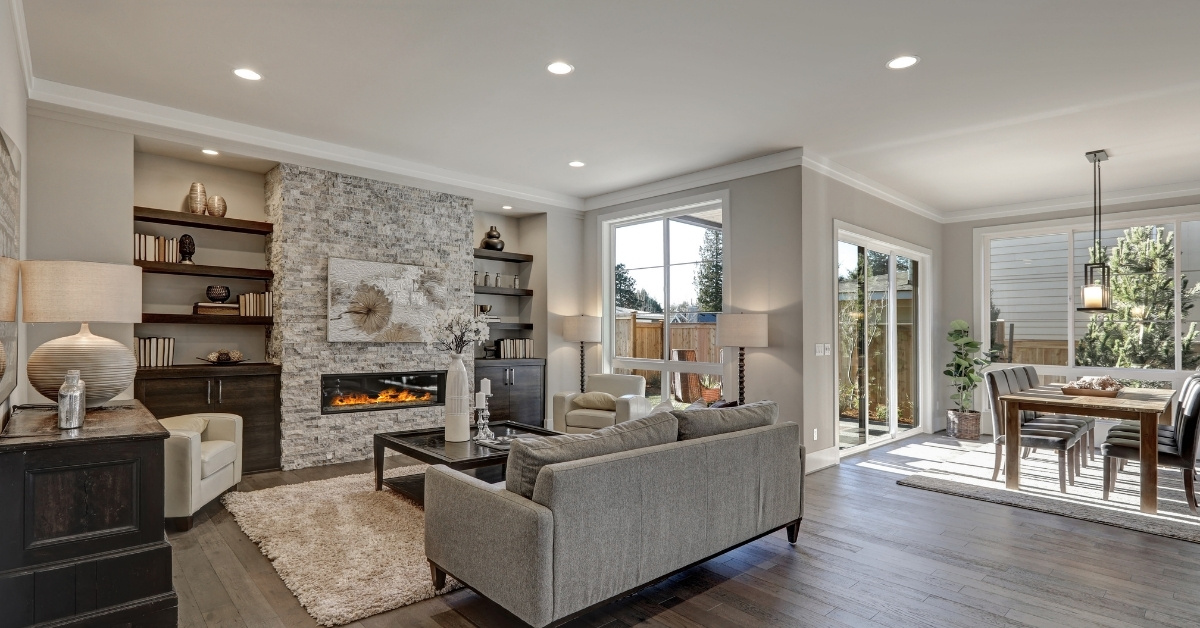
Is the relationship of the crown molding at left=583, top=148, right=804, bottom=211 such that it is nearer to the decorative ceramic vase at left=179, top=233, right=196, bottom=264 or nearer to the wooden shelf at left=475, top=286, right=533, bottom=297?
the wooden shelf at left=475, top=286, right=533, bottom=297

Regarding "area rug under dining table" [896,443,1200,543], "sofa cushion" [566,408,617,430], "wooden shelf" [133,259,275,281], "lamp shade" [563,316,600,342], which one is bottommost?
"area rug under dining table" [896,443,1200,543]

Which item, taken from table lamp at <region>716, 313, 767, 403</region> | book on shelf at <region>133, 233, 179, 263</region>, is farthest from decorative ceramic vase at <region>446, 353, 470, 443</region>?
book on shelf at <region>133, 233, 179, 263</region>

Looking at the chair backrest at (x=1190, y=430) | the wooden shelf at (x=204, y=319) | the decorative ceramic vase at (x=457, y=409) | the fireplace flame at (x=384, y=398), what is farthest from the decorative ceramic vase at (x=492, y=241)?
the chair backrest at (x=1190, y=430)

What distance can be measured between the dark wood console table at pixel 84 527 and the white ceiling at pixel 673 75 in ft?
7.15

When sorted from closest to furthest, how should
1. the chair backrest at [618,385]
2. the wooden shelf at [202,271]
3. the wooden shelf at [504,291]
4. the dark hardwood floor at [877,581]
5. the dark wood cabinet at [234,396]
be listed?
the dark hardwood floor at [877,581], the dark wood cabinet at [234,396], the wooden shelf at [202,271], the chair backrest at [618,385], the wooden shelf at [504,291]

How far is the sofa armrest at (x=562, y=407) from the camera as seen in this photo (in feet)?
20.1

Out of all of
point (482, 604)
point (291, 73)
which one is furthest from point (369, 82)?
point (482, 604)

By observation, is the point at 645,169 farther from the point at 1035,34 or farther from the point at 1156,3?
the point at 1156,3

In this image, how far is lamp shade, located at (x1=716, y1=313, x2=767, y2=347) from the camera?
17.9 ft

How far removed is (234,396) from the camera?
16.8 ft

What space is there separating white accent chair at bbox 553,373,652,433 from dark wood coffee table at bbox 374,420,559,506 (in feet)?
3.33

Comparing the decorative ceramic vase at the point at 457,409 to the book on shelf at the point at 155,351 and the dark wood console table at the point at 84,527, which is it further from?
the book on shelf at the point at 155,351

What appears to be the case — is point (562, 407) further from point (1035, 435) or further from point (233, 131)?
point (1035, 435)

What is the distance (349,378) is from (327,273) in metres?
0.98
